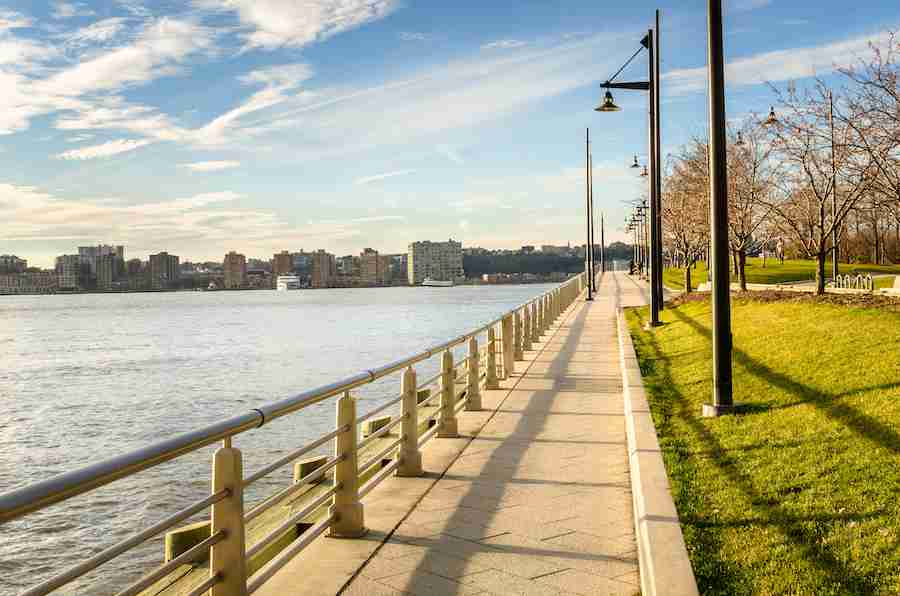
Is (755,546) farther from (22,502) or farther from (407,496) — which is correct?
(22,502)

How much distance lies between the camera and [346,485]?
5.53m

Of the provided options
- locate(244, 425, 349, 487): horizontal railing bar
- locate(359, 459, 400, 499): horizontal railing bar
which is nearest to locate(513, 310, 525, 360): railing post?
locate(359, 459, 400, 499): horizontal railing bar

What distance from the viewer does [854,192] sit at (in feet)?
62.0

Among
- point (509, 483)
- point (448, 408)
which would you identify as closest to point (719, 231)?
point (448, 408)

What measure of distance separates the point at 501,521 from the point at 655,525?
1268 mm

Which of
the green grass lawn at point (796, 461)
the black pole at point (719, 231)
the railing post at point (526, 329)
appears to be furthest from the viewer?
the railing post at point (526, 329)

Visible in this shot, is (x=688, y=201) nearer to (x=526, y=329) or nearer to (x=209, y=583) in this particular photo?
(x=526, y=329)

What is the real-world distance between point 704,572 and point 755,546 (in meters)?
0.55

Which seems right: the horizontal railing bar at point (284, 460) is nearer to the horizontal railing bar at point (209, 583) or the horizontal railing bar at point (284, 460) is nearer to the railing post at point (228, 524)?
the railing post at point (228, 524)

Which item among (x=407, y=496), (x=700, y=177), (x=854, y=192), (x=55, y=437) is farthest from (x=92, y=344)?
(x=407, y=496)

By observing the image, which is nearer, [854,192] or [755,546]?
[755,546]

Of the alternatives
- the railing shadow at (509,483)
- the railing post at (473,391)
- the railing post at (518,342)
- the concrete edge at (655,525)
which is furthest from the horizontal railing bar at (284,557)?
the railing post at (518,342)

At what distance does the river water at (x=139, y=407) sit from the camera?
12953mm

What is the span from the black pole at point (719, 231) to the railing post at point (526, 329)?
944 cm
